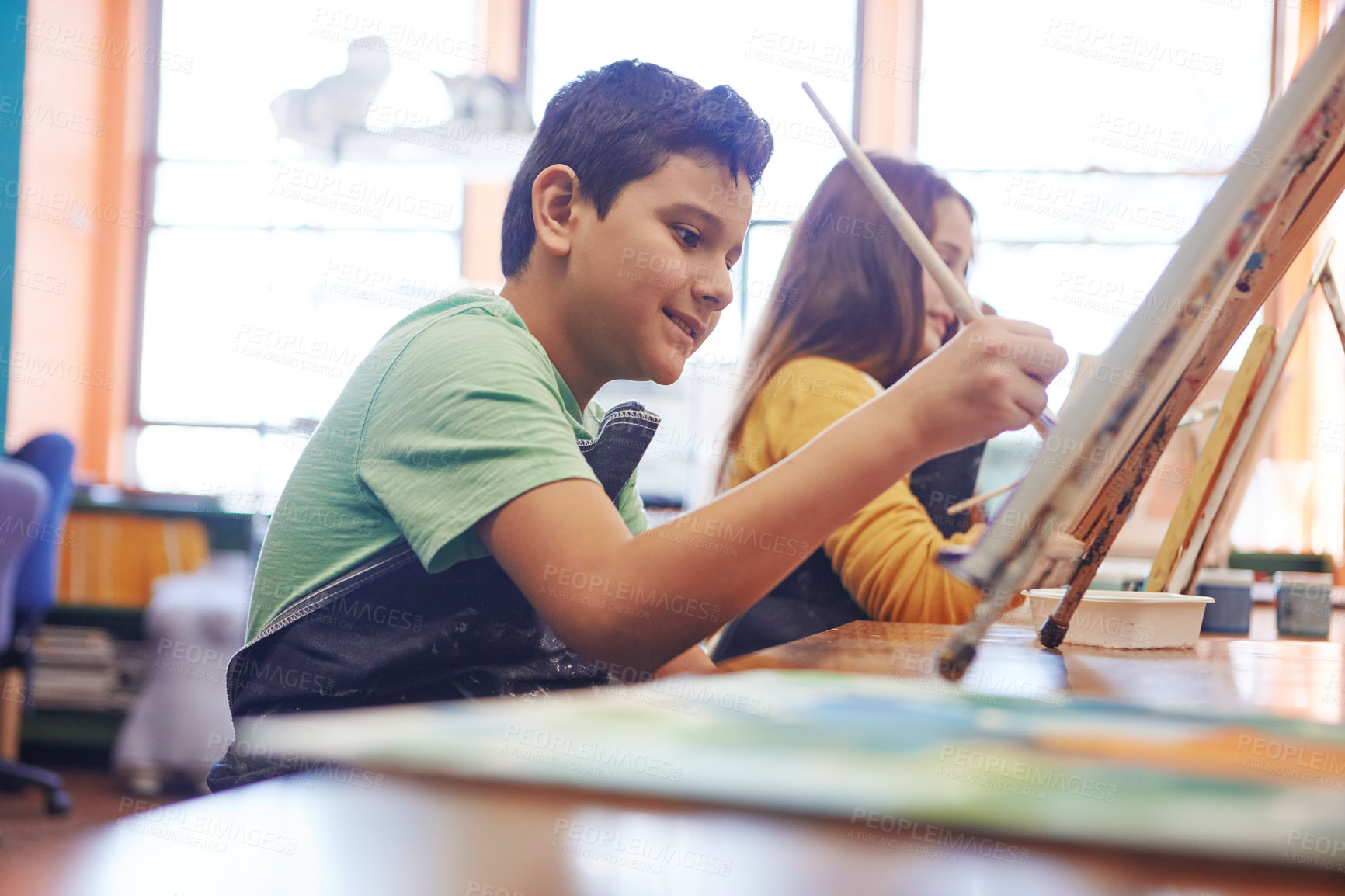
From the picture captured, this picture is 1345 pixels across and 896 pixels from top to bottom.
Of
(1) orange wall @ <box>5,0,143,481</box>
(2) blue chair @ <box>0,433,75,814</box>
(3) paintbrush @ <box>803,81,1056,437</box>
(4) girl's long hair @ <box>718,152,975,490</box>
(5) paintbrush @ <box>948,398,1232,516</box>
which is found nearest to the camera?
(3) paintbrush @ <box>803,81,1056,437</box>

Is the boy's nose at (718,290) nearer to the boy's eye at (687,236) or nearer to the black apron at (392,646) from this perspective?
the boy's eye at (687,236)

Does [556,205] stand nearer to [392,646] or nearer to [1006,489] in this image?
[392,646]

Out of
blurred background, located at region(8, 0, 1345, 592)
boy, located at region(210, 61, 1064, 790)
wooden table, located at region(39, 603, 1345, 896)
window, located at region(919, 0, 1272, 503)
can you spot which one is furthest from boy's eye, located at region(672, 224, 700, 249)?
window, located at region(919, 0, 1272, 503)

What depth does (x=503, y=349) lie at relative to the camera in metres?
0.72

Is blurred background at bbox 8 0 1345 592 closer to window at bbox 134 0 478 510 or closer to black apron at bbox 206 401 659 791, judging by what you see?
window at bbox 134 0 478 510

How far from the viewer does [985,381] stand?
58 cm

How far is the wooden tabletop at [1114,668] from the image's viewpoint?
48cm

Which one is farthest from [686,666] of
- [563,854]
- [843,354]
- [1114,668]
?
[563,854]

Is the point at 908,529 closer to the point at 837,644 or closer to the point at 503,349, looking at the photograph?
the point at 837,644

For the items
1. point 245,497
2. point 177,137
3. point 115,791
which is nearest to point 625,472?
point 115,791

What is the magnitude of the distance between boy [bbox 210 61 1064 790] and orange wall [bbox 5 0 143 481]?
3.69 m

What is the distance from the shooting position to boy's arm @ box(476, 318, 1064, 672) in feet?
1.92

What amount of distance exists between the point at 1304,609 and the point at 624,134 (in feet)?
2.90

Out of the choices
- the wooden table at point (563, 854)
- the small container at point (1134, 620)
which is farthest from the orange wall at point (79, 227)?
the wooden table at point (563, 854)
